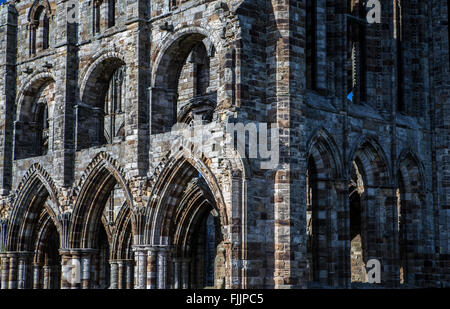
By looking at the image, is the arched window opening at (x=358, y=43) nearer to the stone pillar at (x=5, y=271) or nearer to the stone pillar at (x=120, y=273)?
the stone pillar at (x=120, y=273)

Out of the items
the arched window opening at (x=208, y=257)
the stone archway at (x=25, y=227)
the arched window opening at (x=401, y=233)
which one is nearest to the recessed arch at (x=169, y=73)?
the stone archway at (x=25, y=227)

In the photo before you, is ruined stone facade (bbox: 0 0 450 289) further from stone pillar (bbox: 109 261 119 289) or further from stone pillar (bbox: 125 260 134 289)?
stone pillar (bbox: 109 261 119 289)

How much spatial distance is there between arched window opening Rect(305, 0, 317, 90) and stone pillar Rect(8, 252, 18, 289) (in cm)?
1164

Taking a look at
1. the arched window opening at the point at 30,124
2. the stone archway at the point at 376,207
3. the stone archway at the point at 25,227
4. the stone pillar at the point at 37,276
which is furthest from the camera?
the stone pillar at the point at 37,276

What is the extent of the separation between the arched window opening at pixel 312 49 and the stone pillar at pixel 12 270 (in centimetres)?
1164

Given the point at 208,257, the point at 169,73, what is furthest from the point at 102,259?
the point at 169,73

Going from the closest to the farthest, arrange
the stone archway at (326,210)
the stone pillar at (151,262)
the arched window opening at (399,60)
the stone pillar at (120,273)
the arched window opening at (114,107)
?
the stone archway at (326,210) → the stone pillar at (151,262) → the arched window opening at (399,60) → the stone pillar at (120,273) → the arched window opening at (114,107)

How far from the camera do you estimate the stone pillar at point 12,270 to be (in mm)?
26266

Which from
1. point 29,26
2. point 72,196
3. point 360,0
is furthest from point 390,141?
point 29,26

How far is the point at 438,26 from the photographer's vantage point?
25234 millimetres

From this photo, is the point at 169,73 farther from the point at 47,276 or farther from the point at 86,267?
the point at 47,276

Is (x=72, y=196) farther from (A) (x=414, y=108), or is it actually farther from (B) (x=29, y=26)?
(A) (x=414, y=108)

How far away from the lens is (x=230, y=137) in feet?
64.7

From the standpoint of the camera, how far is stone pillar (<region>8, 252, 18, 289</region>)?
26.3 meters
